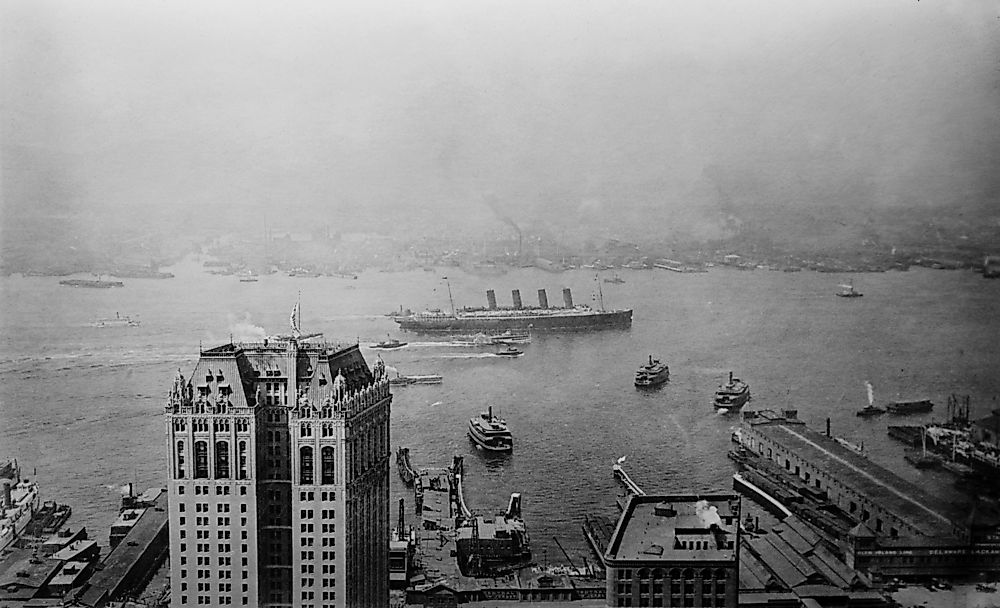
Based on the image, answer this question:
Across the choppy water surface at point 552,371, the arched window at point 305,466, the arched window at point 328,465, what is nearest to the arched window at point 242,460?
the arched window at point 305,466

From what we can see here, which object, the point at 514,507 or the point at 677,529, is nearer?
the point at 677,529

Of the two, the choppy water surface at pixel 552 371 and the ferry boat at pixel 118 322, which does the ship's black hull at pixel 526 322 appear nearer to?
the choppy water surface at pixel 552 371

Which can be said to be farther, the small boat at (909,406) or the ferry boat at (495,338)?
the ferry boat at (495,338)

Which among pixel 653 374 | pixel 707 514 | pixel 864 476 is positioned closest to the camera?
pixel 707 514

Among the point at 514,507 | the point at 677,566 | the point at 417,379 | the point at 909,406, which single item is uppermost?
the point at 417,379

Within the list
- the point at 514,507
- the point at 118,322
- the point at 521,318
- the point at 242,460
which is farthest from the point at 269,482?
the point at 521,318

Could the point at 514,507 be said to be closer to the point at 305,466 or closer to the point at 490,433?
the point at 490,433

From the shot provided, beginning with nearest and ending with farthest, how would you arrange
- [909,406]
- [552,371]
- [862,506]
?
[862,506] < [909,406] < [552,371]

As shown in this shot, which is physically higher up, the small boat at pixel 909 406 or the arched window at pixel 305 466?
the small boat at pixel 909 406
